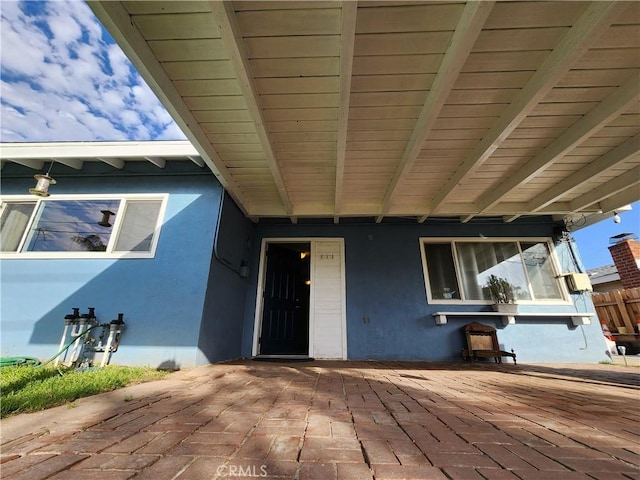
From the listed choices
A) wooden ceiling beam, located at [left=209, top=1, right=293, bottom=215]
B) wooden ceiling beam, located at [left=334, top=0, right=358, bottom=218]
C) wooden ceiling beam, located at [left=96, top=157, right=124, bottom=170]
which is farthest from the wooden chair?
wooden ceiling beam, located at [left=96, top=157, right=124, bottom=170]

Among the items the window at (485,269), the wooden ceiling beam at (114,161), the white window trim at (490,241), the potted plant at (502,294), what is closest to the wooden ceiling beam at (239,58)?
the wooden ceiling beam at (114,161)

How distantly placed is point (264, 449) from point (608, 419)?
1.84 m

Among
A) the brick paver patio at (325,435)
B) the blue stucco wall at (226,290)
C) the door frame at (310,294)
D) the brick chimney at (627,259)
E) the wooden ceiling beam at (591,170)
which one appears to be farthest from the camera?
the brick chimney at (627,259)

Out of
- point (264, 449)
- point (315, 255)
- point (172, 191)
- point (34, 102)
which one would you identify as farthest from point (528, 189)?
point (34, 102)

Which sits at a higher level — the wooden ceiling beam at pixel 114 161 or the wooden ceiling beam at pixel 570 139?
the wooden ceiling beam at pixel 114 161

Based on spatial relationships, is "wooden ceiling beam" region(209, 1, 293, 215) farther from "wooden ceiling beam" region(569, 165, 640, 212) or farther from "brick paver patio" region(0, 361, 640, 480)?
"wooden ceiling beam" region(569, 165, 640, 212)

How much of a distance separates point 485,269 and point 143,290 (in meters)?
5.38

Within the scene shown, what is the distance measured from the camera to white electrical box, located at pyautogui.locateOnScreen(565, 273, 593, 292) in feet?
12.9

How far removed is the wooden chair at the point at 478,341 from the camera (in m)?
3.71

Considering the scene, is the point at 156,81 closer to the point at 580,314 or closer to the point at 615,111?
the point at 615,111

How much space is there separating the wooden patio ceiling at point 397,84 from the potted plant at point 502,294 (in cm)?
182

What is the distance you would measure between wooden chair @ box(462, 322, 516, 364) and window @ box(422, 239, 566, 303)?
46cm

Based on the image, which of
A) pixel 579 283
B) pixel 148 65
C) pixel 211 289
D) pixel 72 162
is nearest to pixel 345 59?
pixel 148 65

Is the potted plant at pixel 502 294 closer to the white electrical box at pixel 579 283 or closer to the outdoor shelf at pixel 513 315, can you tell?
the outdoor shelf at pixel 513 315
